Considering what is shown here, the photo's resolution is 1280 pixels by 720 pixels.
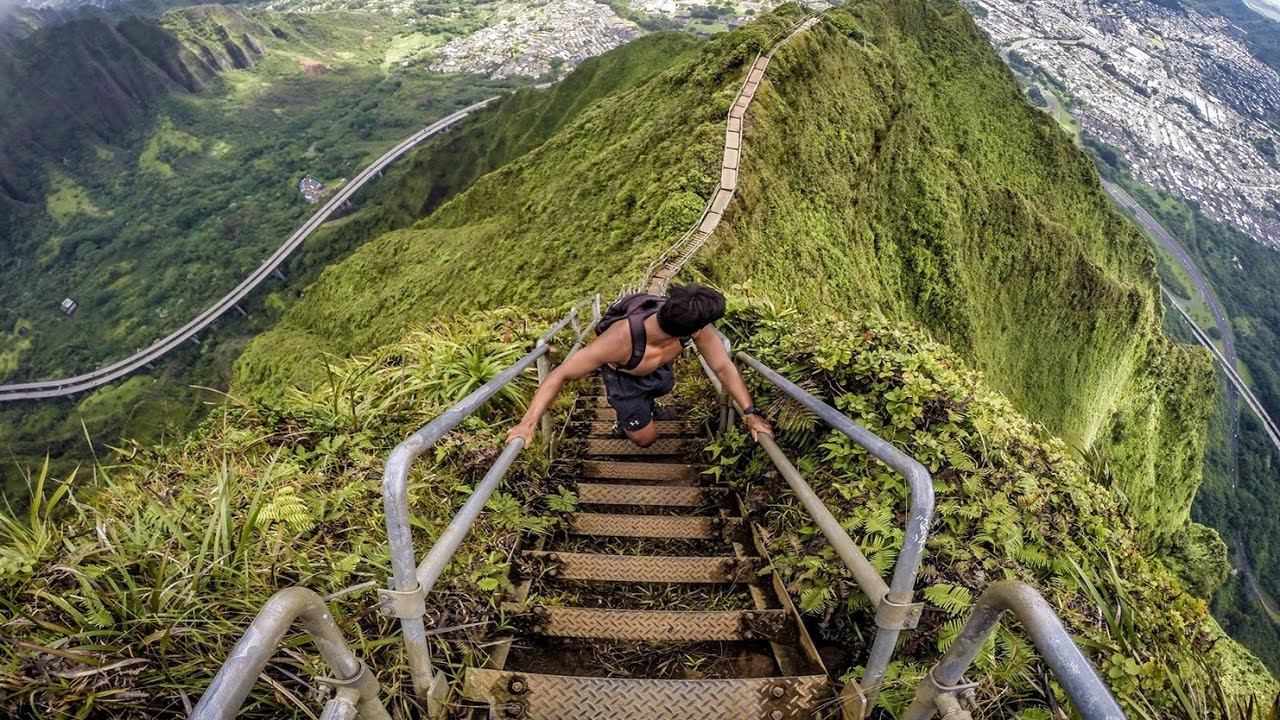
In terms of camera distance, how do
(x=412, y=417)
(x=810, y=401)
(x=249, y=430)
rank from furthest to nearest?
(x=412, y=417), (x=249, y=430), (x=810, y=401)

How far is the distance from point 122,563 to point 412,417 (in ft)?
7.91

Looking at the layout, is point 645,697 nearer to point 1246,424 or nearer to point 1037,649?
point 1037,649

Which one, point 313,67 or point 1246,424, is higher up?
point 313,67

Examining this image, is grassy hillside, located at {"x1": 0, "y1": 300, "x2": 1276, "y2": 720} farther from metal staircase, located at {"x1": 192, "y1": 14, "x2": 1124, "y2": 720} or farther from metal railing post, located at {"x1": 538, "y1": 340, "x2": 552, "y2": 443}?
metal railing post, located at {"x1": 538, "y1": 340, "x2": 552, "y2": 443}

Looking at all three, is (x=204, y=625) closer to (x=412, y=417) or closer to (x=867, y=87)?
(x=412, y=417)

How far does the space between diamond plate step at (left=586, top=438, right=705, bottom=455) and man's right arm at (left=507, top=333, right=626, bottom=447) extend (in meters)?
1.50

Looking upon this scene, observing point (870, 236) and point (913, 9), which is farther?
point (913, 9)

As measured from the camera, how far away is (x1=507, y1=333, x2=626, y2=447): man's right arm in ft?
11.1

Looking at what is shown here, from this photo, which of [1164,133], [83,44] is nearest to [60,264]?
[83,44]

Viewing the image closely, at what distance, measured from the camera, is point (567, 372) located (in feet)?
A: 13.1

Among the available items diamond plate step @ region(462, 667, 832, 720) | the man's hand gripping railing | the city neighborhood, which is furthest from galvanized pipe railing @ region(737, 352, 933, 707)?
the city neighborhood

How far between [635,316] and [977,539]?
245 centimetres

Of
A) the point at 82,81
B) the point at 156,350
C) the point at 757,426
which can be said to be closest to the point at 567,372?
the point at 757,426

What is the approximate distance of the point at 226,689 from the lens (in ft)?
3.92
